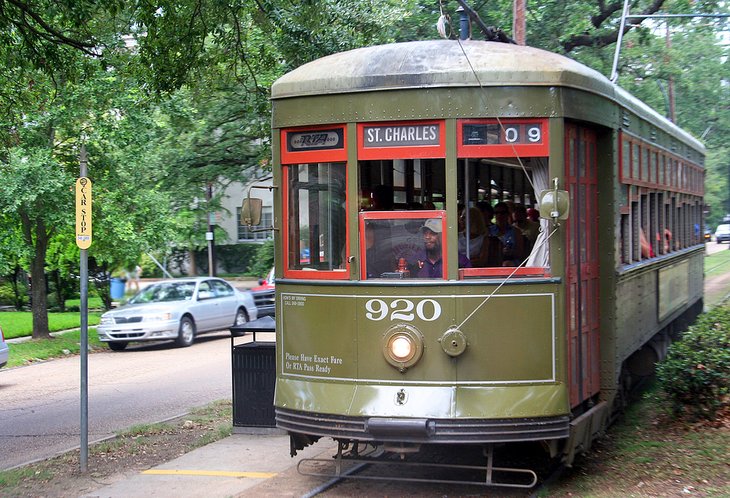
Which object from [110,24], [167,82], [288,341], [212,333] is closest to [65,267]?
[212,333]

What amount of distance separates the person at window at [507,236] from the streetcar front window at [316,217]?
1.22m

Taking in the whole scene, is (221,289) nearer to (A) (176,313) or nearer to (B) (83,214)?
(A) (176,313)

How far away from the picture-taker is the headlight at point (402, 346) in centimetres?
687

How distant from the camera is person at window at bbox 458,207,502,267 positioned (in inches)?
277

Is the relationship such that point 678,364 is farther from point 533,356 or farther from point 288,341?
point 288,341

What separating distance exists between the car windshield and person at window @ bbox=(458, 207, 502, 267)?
48.0ft

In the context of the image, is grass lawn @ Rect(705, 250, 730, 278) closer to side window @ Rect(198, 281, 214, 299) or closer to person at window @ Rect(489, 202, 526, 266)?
side window @ Rect(198, 281, 214, 299)

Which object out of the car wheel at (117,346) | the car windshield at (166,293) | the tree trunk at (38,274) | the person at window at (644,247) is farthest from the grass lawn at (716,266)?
the person at window at (644,247)

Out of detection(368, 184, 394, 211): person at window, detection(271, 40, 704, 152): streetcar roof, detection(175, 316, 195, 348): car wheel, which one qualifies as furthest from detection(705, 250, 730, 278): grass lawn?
detection(368, 184, 394, 211): person at window

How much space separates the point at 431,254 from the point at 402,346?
713 millimetres

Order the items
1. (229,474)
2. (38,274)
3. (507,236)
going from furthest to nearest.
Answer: (38,274) → (229,474) → (507,236)

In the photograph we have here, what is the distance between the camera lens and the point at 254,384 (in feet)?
32.9

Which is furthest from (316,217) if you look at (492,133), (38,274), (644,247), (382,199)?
(38,274)

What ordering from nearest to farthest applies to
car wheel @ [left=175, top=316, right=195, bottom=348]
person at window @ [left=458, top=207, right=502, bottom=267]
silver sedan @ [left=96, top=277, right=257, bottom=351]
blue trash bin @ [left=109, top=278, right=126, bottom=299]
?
person at window @ [left=458, top=207, right=502, bottom=267] < silver sedan @ [left=96, top=277, right=257, bottom=351] < car wheel @ [left=175, top=316, right=195, bottom=348] < blue trash bin @ [left=109, top=278, right=126, bottom=299]
